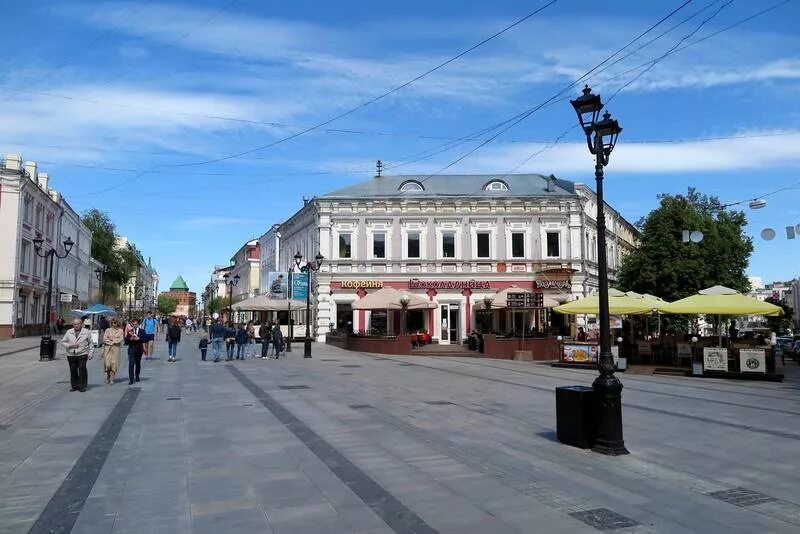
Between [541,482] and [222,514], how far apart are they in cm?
341

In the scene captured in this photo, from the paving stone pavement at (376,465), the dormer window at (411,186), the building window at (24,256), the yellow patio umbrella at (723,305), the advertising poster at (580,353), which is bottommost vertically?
the paving stone pavement at (376,465)

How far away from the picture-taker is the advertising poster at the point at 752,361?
19.6m

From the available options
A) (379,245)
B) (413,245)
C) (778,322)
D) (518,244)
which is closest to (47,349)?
(379,245)

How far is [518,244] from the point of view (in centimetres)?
3994

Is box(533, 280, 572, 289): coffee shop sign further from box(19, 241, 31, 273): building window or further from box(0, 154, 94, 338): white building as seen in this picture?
box(19, 241, 31, 273): building window

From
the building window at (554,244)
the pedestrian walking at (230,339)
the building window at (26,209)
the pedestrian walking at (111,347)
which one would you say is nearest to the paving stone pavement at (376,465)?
the pedestrian walking at (111,347)

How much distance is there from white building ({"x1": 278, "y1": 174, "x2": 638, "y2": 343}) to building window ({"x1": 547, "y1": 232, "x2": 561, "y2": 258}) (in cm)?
6

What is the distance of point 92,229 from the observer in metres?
82.2

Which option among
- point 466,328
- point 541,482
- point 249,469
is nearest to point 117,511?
point 249,469

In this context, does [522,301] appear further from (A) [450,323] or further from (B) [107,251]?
(B) [107,251]

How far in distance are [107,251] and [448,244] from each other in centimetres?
6006

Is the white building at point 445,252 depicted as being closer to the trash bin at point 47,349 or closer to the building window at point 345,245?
the building window at point 345,245

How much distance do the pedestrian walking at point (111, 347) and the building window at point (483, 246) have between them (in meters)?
27.2

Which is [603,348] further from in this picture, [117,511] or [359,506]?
[117,511]
